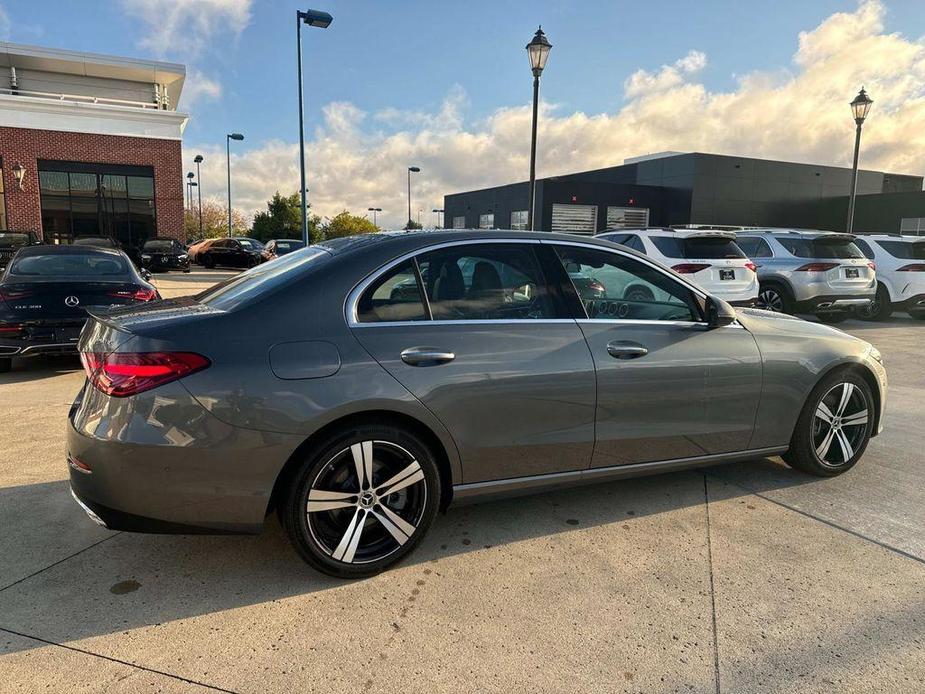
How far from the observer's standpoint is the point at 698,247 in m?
10.6

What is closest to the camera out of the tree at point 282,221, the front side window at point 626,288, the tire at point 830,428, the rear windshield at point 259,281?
the rear windshield at point 259,281

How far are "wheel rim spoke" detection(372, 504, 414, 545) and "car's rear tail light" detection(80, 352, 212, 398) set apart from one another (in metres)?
1.01

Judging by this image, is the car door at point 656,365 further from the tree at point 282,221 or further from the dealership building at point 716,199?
the tree at point 282,221

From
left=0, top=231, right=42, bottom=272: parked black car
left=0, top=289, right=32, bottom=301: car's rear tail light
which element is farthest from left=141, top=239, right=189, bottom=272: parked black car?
left=0, top=289, right=32, bottom=301: car's rear tail light

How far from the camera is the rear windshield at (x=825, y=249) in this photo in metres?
11.8

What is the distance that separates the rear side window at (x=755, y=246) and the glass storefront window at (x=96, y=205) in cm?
2233

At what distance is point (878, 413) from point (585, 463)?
7.63 ft

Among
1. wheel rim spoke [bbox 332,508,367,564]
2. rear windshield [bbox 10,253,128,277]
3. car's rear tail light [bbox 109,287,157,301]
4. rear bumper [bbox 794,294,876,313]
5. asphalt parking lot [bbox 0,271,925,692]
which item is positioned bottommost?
asphalt parking lot [bbox 0,271,925,692]

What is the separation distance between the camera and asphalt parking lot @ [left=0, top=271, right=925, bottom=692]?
2.36 m

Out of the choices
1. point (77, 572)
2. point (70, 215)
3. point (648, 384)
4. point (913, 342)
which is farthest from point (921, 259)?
point (70, 215)

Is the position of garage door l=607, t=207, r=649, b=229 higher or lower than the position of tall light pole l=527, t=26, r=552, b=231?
lower

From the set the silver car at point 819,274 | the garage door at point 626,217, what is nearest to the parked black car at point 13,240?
the silver car at point 819,274

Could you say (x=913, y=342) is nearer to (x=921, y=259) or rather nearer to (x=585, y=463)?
(x=921, y=259)

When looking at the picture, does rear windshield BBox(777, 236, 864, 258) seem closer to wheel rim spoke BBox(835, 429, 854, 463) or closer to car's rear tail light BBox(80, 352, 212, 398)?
wheel rim spoke BBox(835, 429, 854, 463)
